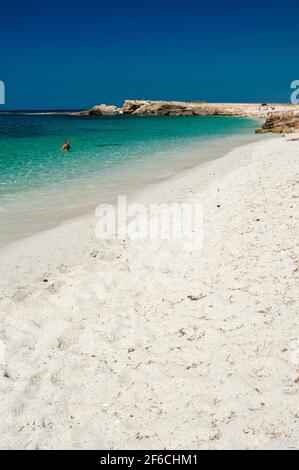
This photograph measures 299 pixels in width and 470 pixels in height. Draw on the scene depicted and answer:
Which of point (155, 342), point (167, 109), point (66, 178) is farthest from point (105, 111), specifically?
point (155, 342)

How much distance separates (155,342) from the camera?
443 cm

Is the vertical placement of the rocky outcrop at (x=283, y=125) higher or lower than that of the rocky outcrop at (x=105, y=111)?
lower

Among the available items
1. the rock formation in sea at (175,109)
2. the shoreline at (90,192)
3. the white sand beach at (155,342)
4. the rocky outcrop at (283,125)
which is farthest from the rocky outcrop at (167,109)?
the white sand beach at (155,342)

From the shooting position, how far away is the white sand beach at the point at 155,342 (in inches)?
131

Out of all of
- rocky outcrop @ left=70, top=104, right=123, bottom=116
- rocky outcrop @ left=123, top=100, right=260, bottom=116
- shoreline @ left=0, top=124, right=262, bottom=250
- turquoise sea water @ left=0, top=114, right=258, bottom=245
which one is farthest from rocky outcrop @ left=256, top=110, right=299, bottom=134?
rocky outcrop @ left=70, top=104, right=123, bottom=116

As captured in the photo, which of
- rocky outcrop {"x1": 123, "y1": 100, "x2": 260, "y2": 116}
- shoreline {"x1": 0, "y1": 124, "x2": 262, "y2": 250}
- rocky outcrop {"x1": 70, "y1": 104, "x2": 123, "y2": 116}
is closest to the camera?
shoreline {"x1": 0, "y1": 124, "x2": 262, "y2": 250}

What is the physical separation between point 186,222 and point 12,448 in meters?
5.68

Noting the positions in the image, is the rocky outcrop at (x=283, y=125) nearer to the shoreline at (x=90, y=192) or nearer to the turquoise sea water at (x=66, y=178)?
the turquoise sea water at (x=66, y=178)

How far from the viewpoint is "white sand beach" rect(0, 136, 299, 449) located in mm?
3318

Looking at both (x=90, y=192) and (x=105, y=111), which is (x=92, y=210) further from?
(x=105, y=111)

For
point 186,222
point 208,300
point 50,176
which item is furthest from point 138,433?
point 50,176

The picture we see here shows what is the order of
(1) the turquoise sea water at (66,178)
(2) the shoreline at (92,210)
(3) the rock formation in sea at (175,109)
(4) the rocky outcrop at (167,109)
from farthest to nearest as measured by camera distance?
(4) the rocky outcrop at (167,109) < (3) the rock formation in sea at (175,109) < (1) the turquoise sea water at (66,178) < (2) the shoreline at (92,210)

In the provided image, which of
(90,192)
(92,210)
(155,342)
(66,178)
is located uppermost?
(66,178)

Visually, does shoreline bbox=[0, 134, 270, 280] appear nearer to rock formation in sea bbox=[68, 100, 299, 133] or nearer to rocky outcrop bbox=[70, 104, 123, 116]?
rock formation in sea bbox=[68, 100, 299, 133]
